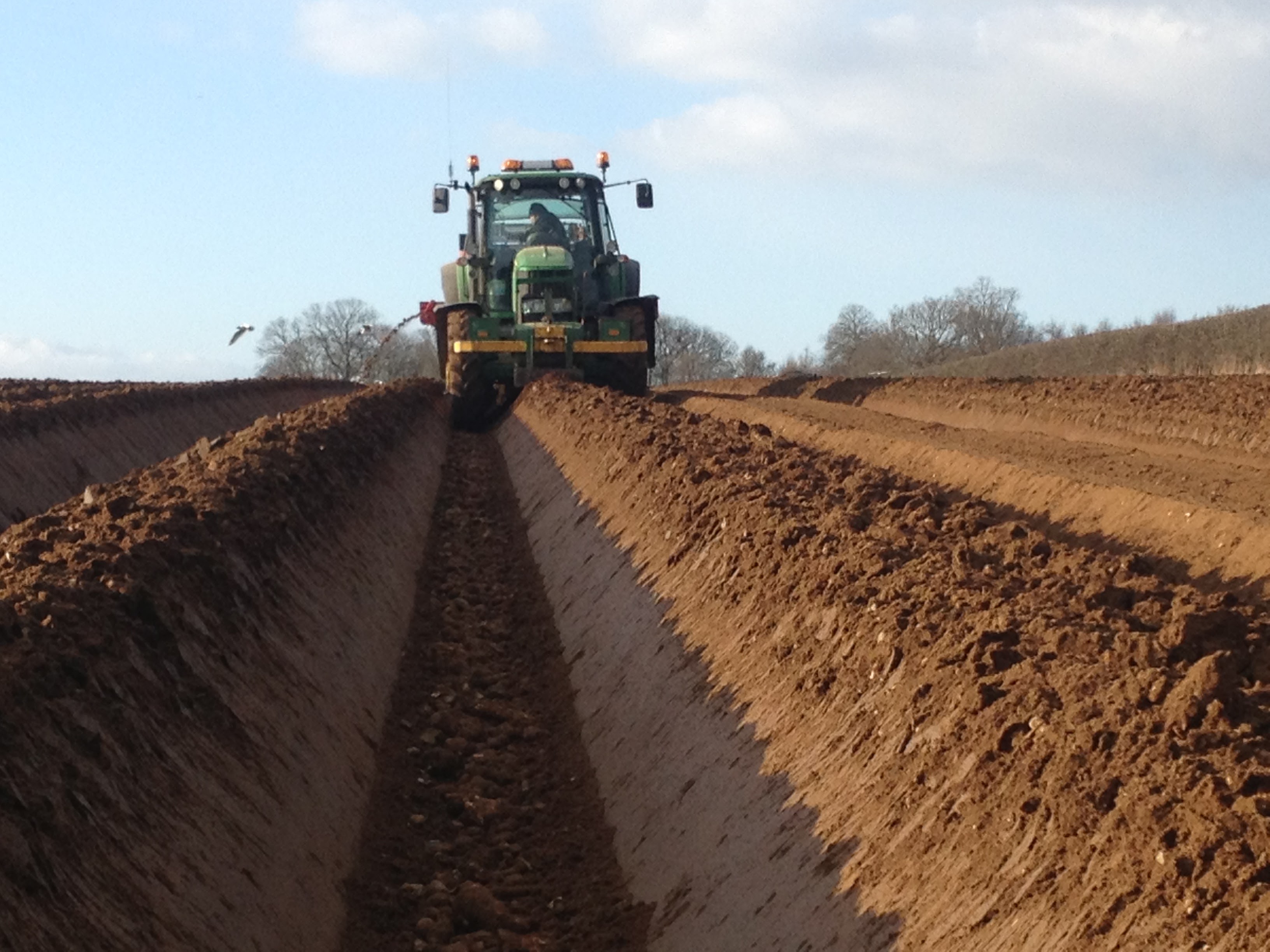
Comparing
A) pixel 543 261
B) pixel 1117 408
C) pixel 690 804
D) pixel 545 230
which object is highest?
pixel 545 230

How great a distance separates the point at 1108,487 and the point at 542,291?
1336 centimetres

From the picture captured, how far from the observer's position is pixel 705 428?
15586mm

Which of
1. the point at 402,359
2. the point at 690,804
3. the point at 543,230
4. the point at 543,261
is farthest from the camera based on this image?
the point at 402,359

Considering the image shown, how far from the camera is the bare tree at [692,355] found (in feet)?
326

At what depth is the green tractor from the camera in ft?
79.2

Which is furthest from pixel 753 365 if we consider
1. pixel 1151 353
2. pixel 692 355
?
pixel 1151 353

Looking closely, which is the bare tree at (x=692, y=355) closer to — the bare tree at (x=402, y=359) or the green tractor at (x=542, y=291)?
the bare tree at (x=402, y=359)

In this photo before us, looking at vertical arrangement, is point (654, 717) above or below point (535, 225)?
below

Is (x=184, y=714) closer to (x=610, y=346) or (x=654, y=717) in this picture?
(x=654, y=717)

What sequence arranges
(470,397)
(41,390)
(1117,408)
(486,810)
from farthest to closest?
1. (41,390)
2. (470,397)
3. (1117,408)
4. (486,810)

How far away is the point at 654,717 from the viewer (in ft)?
25.4

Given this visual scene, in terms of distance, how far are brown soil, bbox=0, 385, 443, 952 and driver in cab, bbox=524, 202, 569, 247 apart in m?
14.4

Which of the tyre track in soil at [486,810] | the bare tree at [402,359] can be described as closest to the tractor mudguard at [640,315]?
the tyre track in soil at [486,810]

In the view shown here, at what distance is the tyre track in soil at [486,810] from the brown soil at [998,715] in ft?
3.14
